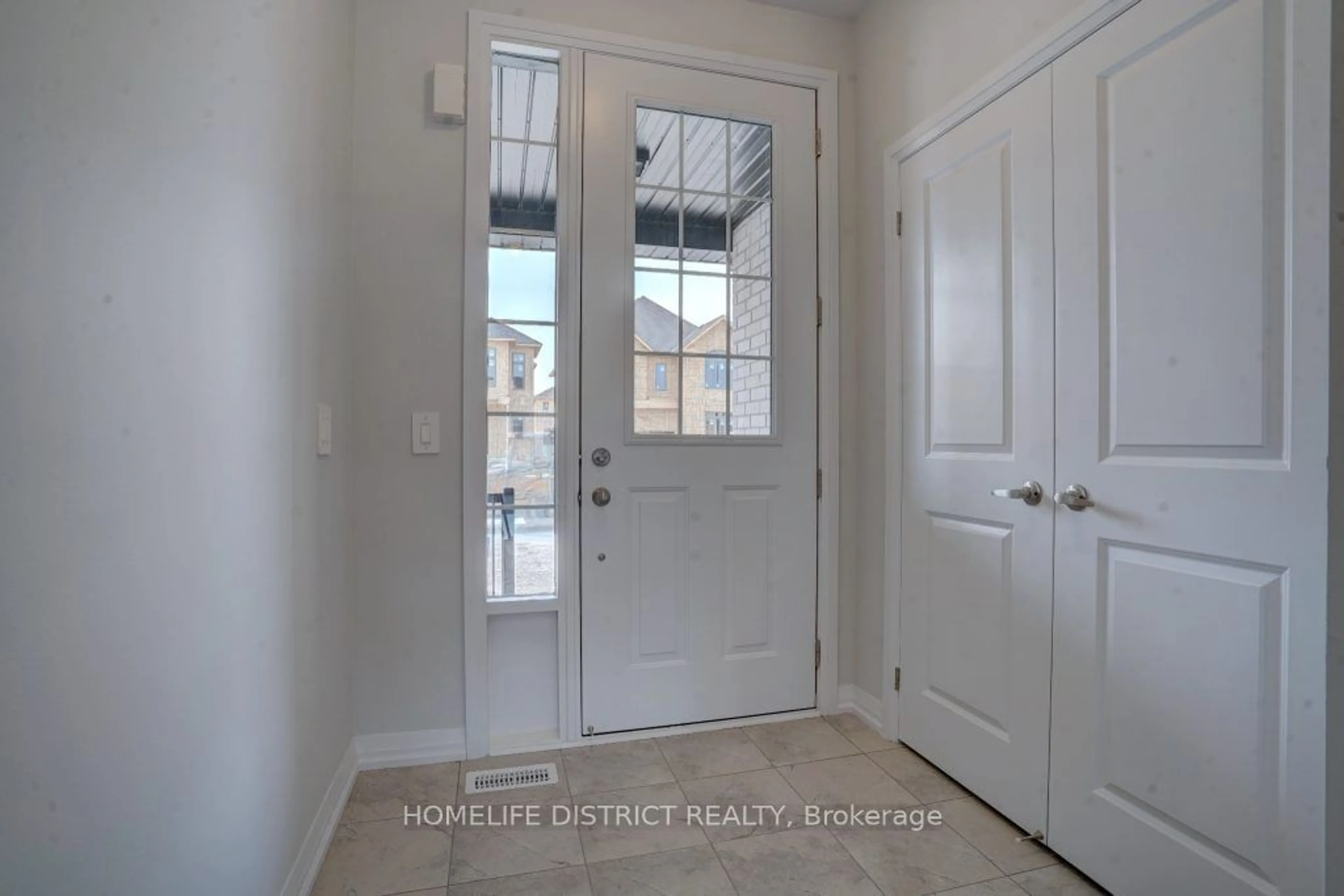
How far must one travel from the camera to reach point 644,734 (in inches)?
84.9

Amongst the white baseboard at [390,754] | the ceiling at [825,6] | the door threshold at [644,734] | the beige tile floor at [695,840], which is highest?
the ceiling at [825,6]

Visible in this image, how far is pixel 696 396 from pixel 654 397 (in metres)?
0.15

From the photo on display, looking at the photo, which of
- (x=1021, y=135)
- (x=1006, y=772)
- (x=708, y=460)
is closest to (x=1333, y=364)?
(x=1021, y=135)

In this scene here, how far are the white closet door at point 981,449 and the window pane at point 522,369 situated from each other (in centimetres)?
121

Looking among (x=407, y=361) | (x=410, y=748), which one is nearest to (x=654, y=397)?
(x=407, y=361)

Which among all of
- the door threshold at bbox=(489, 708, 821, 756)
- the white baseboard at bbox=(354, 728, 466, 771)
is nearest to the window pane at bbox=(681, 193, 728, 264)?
the door threshold at bbox=(489, 708, 821, 756)

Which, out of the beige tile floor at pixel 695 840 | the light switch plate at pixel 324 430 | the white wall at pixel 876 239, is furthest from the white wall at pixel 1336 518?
the light switch plate at pixel 324 430

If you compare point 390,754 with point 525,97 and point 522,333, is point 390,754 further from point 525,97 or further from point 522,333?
point 525,97

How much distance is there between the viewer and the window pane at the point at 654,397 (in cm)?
216

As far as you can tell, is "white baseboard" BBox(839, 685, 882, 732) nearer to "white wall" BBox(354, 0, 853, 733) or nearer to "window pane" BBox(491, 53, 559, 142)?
"white wall" BBox(354, 0, 853, 733)

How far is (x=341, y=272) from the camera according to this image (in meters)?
1.81

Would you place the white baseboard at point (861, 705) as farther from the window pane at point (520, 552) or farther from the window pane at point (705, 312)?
the window pane at point (705, 312)

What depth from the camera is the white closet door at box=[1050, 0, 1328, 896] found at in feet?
3.57

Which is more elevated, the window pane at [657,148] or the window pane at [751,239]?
the window pane at [657,148]
